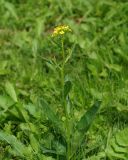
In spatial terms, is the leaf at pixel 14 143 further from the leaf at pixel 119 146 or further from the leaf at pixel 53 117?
the leaf at pixel 119 146

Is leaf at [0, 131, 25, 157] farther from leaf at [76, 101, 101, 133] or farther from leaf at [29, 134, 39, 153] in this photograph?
leaf at [76, 101, 101, 133]

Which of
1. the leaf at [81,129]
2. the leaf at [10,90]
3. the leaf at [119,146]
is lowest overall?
the leaf at [119,146]

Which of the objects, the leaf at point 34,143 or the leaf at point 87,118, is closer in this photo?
the leaf at point 87,118

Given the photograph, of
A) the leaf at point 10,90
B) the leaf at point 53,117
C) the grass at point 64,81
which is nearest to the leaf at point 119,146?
the grass at point 64,81

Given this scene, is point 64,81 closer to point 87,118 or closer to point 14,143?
point 87,118

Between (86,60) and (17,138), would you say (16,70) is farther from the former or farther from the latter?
(17,138)

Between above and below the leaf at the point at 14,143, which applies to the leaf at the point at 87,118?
above

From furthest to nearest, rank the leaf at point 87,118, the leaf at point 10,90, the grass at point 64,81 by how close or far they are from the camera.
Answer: the leaf at point 10,90
the grass at point 64,81
the leaf at point 87,118

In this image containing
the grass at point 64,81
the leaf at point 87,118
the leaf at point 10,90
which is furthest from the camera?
the leaf at point 10,90

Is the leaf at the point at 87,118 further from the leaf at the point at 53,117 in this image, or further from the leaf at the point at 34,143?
the leaf at the point at 34,143

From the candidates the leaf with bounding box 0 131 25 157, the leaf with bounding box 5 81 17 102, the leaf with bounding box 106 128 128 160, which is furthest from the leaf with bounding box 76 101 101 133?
the leaf with bounding box 5 81 17 102
